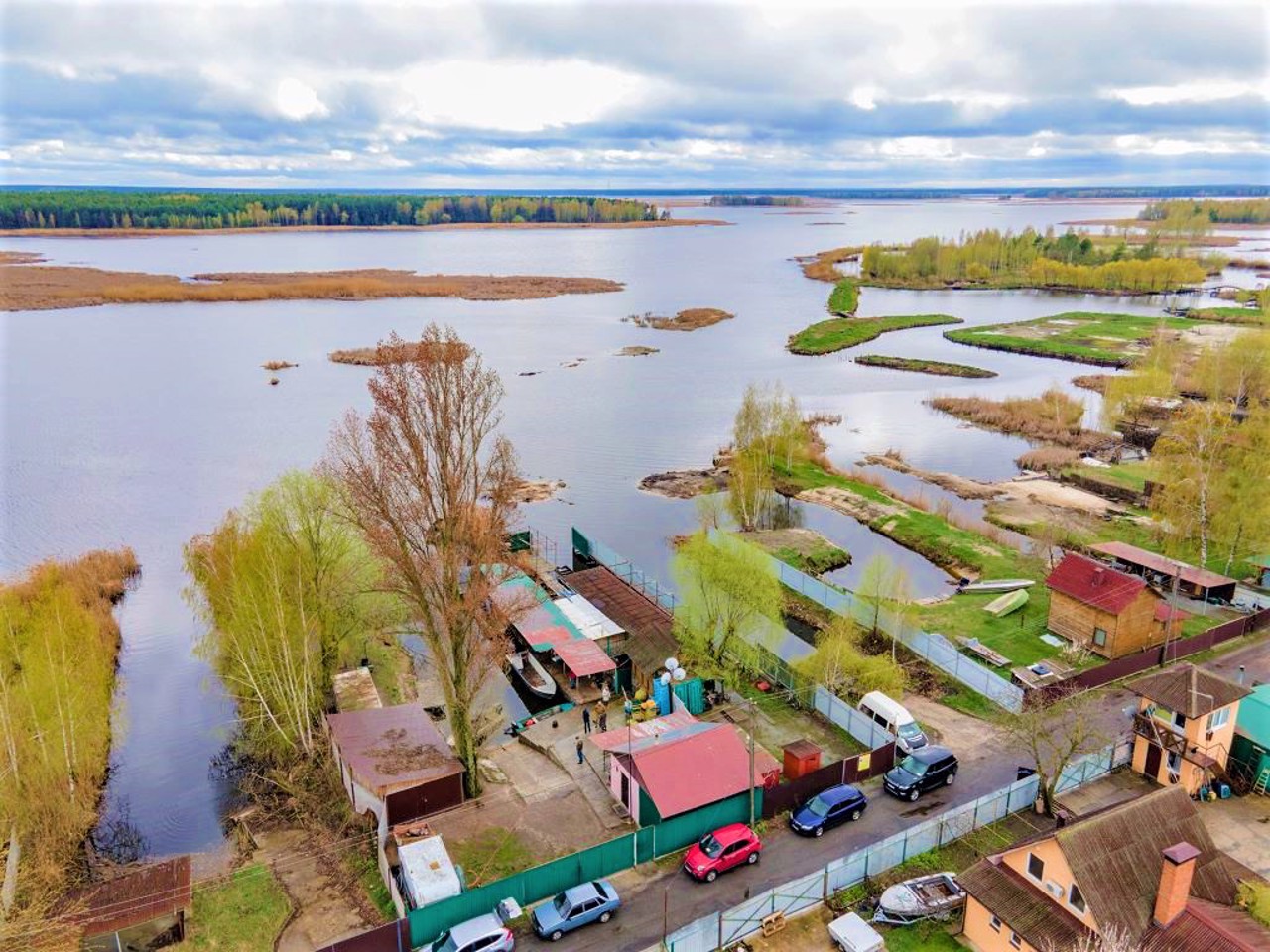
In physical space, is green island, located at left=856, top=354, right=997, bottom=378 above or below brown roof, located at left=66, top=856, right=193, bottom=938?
above

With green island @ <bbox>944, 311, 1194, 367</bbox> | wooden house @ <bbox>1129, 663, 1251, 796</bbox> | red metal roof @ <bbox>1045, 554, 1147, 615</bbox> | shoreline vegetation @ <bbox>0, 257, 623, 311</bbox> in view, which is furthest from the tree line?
wooden house @ <bbox>1129, 663, 1251, 796</bbox>

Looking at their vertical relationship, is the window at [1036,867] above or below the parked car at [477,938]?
above

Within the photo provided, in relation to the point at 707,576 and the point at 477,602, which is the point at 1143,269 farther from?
the point at 477,602

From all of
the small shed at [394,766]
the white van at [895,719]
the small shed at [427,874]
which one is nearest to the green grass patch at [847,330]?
the white van at [895,719]

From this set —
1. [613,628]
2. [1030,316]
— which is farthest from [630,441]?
[1030,316]

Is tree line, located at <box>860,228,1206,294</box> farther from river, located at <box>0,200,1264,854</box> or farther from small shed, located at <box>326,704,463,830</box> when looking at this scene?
small shed, located at <box>326,704,463,830</box>

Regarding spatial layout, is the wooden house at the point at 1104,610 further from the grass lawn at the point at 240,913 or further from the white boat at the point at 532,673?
the grass lawn at the point at 240,913
